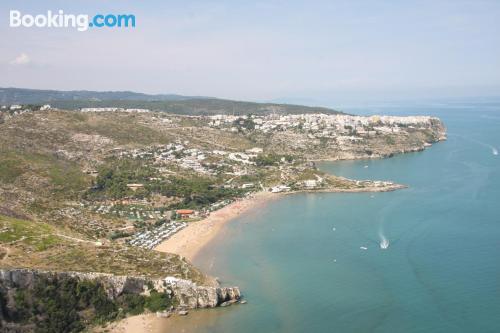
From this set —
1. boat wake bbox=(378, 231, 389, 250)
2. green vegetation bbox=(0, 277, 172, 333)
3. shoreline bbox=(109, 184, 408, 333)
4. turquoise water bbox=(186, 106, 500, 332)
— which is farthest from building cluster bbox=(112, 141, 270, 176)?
green vegetation bbox=(0, 277, 172, 333)

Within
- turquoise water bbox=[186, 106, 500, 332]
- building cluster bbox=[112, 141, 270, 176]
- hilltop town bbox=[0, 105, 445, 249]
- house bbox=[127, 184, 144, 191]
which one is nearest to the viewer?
turquoise water bbox=[186, 106, 500, 332]

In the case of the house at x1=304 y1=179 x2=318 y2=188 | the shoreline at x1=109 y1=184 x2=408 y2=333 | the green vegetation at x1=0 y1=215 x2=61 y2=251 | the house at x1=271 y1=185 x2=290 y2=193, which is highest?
the green vegetation at x1=0 y1=215 x2=61 y2=251

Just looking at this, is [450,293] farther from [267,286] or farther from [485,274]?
[267,286]

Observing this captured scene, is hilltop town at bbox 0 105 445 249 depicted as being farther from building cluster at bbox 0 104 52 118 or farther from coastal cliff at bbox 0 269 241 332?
coastal cliff at bbox 0 269 241 332

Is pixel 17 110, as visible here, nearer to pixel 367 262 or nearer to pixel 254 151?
pixel 254 151

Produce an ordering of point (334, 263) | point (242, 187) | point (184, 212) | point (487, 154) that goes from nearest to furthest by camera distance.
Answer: point (334, 263)
point (184, 212)
point (242, 187)
point (487, 154)

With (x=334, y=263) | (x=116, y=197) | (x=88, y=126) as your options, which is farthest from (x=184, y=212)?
(x=88, y=126)
